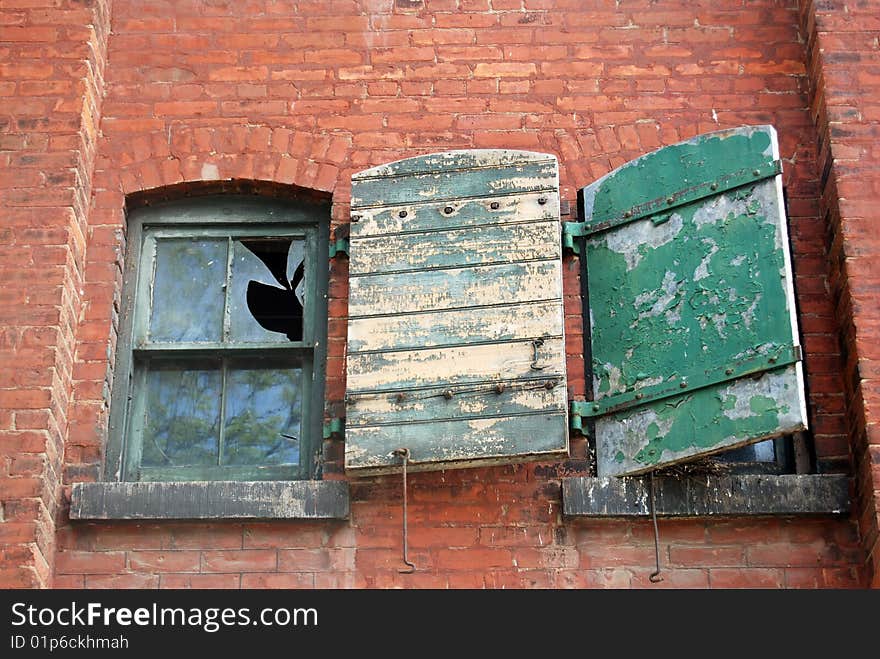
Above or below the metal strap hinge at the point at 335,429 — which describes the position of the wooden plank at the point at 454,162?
above

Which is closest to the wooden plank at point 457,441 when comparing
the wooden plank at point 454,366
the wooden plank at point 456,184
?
the wooden plank at point 454,366

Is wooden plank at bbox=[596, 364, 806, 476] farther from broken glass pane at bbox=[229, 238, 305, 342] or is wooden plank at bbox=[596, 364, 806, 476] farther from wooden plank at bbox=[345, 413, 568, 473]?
broken glass pane at bbox=[229, 238, 305, 342]

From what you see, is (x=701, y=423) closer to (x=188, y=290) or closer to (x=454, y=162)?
(x=454, y=162)

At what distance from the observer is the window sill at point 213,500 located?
24.6ft

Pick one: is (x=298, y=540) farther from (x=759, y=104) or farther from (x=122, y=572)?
(x=759, y=104)

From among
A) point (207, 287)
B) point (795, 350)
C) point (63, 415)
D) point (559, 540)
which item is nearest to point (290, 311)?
point (207, 287)

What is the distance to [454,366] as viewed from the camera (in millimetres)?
7469

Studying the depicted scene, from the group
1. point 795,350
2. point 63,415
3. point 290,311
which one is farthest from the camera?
point 290,311

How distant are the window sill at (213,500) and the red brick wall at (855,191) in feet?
6.93

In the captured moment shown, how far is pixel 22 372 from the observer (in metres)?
7.62

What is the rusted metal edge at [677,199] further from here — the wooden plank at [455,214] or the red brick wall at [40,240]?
the red brick wall at [40,240]

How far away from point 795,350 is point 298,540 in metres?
2.14

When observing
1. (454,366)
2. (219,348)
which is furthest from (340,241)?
(454,366)

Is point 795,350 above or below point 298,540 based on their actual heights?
above
